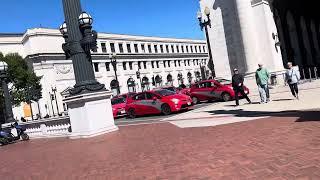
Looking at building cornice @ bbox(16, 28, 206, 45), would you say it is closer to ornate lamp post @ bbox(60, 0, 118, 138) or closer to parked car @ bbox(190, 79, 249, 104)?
parked car @ bbox(190, 79, 249, 104)

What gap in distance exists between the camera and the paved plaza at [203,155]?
633 cm

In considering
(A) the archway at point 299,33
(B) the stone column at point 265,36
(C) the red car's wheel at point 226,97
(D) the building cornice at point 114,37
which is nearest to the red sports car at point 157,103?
(C) the red car's wheel at point 226,97

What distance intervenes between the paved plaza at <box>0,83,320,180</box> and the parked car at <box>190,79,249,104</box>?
11.0 m

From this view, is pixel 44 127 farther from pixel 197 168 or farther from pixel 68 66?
pixel 68 66

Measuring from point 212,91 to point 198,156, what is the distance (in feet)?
55.7

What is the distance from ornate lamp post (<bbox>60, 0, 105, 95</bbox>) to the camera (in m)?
14.2

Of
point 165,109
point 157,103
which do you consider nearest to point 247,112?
point 165,109

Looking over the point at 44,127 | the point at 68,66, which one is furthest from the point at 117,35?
the point at 44,127

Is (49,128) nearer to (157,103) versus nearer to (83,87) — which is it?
(83,87)

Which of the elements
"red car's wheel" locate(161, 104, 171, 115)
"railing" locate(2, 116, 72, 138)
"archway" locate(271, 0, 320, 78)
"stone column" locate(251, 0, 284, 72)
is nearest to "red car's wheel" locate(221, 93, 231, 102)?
"red car's wheel" locate(161, 104, 171, 115)

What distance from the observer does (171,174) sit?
6.68 m

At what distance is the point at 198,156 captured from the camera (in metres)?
7.78

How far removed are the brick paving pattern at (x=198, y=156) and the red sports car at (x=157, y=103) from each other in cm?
897

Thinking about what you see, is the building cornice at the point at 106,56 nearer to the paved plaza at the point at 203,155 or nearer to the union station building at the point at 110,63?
the union station building at the point at 110,63
